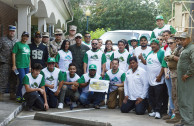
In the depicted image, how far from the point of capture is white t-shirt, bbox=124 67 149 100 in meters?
9.06

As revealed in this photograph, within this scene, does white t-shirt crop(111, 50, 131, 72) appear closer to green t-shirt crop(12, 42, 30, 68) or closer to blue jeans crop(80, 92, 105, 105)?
blue jeans crop(80, 92, 105, 105)

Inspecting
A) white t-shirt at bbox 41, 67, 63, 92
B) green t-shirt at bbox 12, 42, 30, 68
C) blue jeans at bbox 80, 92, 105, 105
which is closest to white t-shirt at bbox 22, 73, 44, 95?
white t-shirt at bbox 41, 67, 63, 92

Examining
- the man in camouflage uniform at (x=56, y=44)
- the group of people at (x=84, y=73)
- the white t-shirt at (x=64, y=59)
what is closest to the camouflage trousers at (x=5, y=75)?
the group of people at (x=84, y=73)

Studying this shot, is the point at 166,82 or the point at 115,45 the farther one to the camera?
the point at 115,45

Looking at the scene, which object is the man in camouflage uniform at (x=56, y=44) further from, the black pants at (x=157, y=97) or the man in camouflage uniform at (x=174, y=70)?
the man in camouflage uniform at (x=174, y=70)

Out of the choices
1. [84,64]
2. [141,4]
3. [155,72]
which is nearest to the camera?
[155,72]

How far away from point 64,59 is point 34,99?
1632 mm

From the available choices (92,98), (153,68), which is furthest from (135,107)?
(92,98)

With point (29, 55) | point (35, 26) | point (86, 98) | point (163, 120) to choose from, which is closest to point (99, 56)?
point (86, 98)

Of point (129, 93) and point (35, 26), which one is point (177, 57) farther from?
point (35, 26)

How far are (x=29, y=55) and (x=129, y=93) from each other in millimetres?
3015

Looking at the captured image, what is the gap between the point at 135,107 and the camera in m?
9.12

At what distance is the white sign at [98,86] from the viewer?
9.65 metres

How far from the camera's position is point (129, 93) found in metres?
9.34
